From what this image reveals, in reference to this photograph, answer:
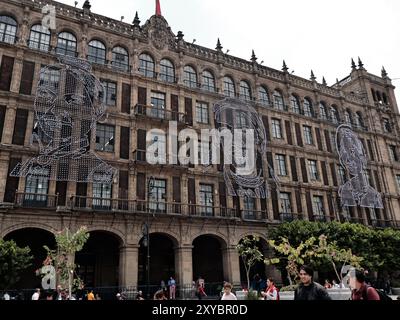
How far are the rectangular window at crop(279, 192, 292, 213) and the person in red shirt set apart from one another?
26.4m

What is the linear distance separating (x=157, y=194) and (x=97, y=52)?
1234 centimetres

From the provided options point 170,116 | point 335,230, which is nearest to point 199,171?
point 170,116

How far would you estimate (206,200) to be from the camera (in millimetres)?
27344

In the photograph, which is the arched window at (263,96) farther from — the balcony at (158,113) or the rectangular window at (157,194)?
the rectangular window at (157,194)

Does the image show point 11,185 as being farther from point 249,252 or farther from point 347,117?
point 347,117

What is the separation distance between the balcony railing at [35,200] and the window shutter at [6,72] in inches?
294

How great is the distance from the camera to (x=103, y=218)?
875 inches

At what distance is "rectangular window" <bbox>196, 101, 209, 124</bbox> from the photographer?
29.7 m

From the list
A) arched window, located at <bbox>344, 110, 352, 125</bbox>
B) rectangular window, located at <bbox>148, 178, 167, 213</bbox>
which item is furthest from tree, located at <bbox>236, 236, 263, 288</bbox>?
arched window, located at <bbox>344, 110, 352, 125</bbox>

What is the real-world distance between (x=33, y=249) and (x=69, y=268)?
5.74 metres

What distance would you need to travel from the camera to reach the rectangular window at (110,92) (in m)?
26.0

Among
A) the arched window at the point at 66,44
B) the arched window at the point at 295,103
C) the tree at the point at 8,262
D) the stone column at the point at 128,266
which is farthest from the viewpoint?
the arched window at the point at 295,103

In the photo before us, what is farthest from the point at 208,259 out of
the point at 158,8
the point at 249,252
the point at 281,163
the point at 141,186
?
the point at 158,8

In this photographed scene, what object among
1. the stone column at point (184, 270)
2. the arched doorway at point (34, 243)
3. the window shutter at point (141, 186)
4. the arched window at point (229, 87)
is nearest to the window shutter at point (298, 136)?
the arched window at point (229, 87)
